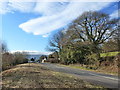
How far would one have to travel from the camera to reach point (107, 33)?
22.8 m

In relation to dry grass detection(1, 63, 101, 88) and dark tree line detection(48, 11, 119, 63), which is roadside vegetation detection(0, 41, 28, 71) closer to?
dry grass detection(1, 63, 101, 88)

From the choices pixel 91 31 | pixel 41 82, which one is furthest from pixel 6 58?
pixel 91 31

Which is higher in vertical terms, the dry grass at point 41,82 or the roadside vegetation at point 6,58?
the roadside vegetation at point 6,58

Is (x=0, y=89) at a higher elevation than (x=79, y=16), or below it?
below

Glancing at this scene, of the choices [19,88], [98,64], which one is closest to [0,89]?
[19,88]

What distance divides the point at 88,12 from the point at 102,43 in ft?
21.9

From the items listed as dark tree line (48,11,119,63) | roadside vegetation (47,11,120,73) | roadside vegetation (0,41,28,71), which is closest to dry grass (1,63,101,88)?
roadside vegetation (0,41,28,71)

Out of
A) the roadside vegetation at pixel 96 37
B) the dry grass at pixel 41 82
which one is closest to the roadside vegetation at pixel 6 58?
the dry grass at pixel 41 82

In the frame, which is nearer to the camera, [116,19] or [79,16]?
[116,19]

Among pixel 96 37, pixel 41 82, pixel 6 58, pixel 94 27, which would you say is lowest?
pixel 41 82

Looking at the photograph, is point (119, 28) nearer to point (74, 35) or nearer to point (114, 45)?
point (114, 45)

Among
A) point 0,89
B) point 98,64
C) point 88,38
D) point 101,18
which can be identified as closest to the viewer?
point 0,89

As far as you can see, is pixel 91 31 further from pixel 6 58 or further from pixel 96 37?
pixel 6 58

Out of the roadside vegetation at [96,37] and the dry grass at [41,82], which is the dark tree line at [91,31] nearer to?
the roadside vegetation at [96,37]
